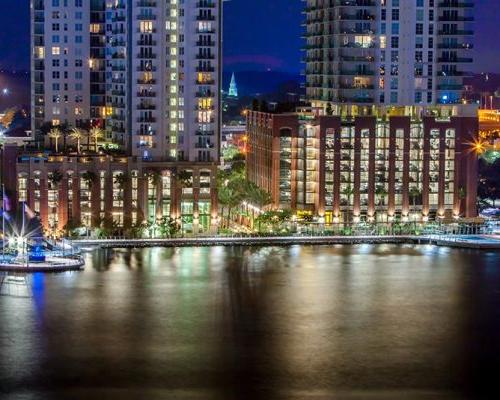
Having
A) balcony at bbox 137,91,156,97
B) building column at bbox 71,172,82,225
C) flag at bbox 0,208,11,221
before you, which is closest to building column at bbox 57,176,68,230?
building column at bbox 71,172,82,225

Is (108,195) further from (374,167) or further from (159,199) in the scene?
(374,167)

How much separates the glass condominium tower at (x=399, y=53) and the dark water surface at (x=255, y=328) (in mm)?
9539

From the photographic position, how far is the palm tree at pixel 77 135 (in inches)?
2245

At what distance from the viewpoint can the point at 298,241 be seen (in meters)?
52.2

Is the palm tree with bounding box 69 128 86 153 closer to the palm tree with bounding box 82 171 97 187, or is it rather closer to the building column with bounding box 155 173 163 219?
the palm tree with bounding box 82 171 97 187

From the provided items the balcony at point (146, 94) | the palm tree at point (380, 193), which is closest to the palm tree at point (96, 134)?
the balcony at point (146, 94)

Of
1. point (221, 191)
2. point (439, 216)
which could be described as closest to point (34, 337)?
point (221, 191)

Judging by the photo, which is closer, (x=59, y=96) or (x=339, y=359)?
(x=339, y=359)

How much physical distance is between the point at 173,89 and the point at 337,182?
7.82 metres

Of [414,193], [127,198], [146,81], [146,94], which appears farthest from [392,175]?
[127,198]

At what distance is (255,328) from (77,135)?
22.3m

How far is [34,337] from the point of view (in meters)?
35.2

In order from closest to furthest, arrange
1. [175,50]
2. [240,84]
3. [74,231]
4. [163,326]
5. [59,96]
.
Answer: [163,326] < [74,231] < [175,50] < [59,96] < [240,84]

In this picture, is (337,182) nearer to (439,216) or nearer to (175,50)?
(439,216)
